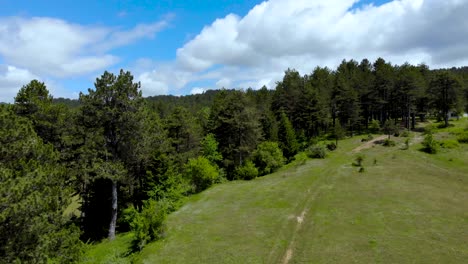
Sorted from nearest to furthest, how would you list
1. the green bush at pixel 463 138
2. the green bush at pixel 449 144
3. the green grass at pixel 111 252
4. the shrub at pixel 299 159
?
the green grass at pixel 111 252 → the green bush at pixel 449 144 → the shrub at pixel 299 159 → the green bush at pixel 463 138

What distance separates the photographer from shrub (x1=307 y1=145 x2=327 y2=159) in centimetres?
5407

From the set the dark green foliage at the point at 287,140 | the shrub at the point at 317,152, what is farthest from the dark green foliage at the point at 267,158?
the dark green foliage at the point at 287,140

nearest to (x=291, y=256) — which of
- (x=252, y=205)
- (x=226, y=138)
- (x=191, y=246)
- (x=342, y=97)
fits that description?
(x=191, y=246)

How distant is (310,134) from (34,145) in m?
67.8

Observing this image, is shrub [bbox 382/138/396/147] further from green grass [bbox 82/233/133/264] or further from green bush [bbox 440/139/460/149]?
green grass [bbox 82/233/133/264]

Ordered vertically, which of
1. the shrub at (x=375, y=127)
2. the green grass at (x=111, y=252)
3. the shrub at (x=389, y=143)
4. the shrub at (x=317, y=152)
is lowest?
the green grass at (x=111, y=252)

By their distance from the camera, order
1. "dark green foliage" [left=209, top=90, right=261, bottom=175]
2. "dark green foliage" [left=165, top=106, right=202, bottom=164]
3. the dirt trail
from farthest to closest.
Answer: "dark green foliage" [left=209, top=90, right=261, bottom=175] < "dark green foliage" [left=165, top=106, right=202, bottom=164] < the dirt trail

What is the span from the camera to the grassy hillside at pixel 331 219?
21391 millimetres

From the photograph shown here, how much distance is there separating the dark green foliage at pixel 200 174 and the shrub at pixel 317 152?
2014 cm

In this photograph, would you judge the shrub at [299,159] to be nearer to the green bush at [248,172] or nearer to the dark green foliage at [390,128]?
the green bush at [248,172]

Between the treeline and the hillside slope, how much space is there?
4.22m

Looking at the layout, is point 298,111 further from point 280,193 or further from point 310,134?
point 280,193

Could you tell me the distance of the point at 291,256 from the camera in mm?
21359

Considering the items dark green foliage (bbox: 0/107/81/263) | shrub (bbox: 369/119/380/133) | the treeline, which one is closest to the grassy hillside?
the treeline
